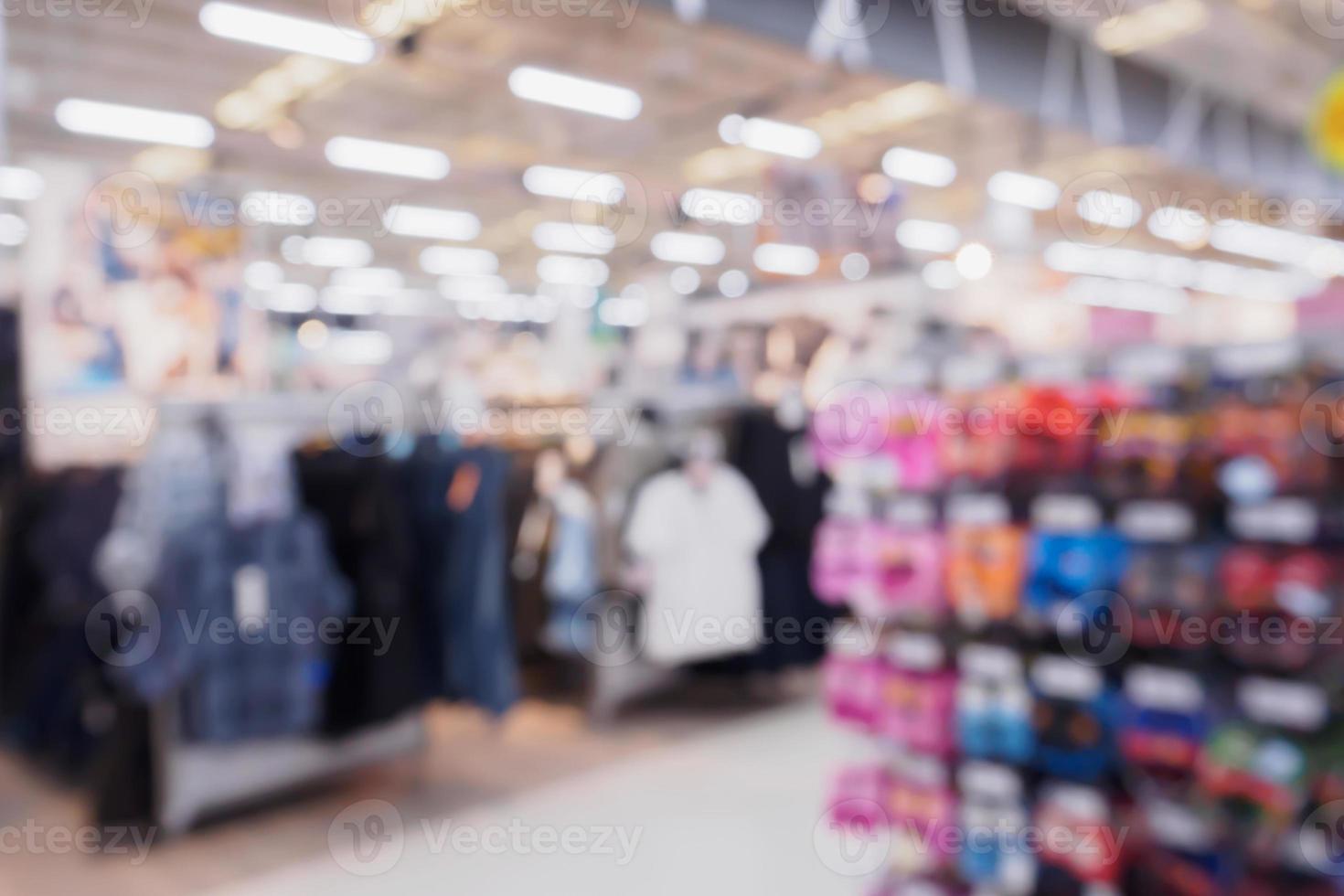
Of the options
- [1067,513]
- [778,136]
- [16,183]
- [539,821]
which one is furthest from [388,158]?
[1067,513]

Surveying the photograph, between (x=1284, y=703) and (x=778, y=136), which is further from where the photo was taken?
(x=778, y=136)

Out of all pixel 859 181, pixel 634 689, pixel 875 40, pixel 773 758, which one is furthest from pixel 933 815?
pixel 875 40

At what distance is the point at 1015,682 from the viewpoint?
2.48m

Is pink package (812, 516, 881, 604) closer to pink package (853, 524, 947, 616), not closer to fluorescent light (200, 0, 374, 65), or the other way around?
pink package (853, 524, 947, 616)

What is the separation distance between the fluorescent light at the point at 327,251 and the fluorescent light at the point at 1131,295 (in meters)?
13.0

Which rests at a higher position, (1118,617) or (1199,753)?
(1118,617)

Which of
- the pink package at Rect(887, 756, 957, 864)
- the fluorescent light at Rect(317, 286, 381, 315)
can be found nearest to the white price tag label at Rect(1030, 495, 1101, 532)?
the pink package at Rect(887, 756, 957, 864)

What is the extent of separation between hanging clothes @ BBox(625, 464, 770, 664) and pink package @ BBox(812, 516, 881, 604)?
4.35 feet

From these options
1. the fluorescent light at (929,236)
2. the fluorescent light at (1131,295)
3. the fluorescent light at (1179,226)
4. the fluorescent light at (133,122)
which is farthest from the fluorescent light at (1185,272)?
the fluorescent light at (133,122)

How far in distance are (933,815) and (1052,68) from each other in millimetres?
7126

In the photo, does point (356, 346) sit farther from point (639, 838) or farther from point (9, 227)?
point (639, 838)

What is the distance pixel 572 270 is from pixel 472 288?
6.51ft

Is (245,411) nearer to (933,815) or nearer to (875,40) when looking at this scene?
(933,815)

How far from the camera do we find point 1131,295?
18.2 meters
